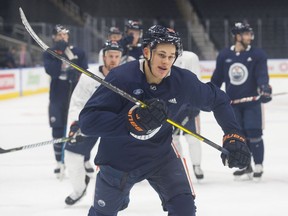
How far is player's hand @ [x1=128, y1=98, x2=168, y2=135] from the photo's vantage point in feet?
7.64

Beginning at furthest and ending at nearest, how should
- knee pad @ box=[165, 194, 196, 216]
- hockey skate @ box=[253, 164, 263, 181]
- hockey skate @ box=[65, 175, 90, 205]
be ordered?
hockey skate @ box=[253, 164, 263, 181] → hockey skate @ box=[65, 175, 90, 205] → knee pad @ box=[165, 194, 196, 216]

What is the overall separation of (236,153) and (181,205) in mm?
310

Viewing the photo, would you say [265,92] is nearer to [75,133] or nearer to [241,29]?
[241,29]

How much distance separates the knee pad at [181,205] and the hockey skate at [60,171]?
254 cm

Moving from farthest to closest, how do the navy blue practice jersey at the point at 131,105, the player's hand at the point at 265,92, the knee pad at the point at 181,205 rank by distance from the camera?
1. the player's hand at the point at 265,92
2. the knee pad at the point at 181,205
3. the navy blue practice jersey at the point at 131,105

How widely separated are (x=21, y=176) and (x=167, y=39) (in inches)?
121

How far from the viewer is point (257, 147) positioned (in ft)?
16.6

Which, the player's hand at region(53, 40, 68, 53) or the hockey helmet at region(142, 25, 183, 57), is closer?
the hockey helmet at region(142, 25, 183, 57)

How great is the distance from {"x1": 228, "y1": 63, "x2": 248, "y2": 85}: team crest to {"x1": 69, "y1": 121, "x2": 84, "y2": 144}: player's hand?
1610 mm

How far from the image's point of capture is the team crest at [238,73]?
5051 millimetres

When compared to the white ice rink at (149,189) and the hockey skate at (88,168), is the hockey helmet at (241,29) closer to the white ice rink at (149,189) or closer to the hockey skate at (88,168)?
the white ice rink at (149,189)

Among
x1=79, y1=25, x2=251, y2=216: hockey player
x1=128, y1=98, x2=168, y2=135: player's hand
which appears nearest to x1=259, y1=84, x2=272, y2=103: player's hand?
x1=79, y1=25, x2=251, y2=216: hockey player

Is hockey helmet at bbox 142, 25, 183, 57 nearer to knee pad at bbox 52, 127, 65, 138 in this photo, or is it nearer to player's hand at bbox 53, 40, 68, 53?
player's hand at bbox 53, 40, 68, 53

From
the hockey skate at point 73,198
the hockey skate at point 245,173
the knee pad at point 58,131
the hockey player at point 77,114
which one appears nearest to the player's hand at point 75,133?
the hockey player at point 77,114
